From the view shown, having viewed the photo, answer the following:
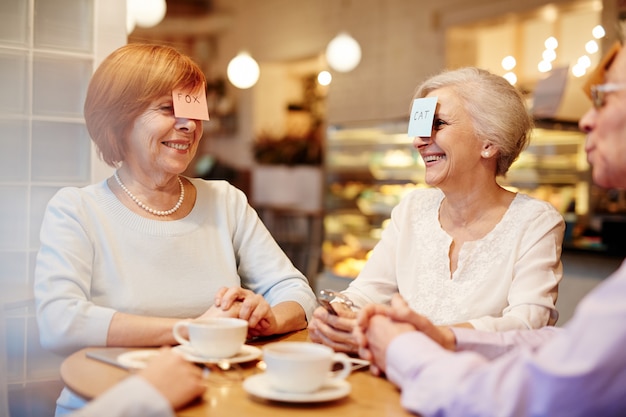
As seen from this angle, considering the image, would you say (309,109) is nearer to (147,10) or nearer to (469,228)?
(147,10)

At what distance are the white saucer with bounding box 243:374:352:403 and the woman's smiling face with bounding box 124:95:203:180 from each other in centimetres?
90

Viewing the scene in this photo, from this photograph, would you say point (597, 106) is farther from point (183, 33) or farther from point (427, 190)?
point (183, 33)

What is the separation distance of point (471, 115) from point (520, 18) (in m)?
4.58

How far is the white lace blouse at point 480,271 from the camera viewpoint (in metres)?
1.95

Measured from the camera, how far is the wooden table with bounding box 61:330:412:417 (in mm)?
1226

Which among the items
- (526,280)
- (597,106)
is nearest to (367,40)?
(526,280)

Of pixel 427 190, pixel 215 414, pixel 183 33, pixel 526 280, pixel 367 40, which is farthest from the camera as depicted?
pixel 183 33

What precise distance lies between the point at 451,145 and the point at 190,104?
84 centimetres

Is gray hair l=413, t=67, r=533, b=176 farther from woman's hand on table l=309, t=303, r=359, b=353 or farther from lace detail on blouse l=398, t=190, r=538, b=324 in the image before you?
woman's hand on table l=309, t=303, r=359, b=353

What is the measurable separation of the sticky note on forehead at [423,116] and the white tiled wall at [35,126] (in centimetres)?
127

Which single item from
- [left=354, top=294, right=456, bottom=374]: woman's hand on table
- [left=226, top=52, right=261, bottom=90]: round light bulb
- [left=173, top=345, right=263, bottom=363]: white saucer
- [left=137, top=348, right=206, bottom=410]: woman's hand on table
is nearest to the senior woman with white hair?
[left=354, top=294, right=456, bottom=374]: woman's hand on table

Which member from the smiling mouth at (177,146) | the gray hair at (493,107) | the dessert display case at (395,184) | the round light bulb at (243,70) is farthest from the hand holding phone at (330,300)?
the round light bulb at (243,70)

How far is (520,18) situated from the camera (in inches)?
249

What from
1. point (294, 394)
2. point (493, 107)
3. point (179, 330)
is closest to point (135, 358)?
point (179, 330)
